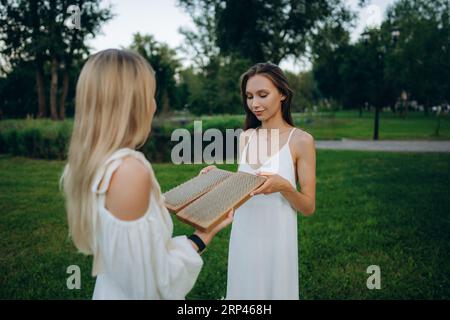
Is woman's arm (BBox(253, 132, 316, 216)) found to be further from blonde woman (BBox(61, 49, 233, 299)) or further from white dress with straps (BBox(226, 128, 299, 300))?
blonde woman (BBox(61, 49, 233, 299))

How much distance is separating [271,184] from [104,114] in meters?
1.05

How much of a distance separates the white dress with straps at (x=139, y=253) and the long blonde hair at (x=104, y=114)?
0.06m

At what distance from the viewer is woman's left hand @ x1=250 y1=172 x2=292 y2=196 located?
1953 millimetres

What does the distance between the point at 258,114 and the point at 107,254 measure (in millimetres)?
1488

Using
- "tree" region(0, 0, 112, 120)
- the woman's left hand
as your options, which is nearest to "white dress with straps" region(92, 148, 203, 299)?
the woman's left hand

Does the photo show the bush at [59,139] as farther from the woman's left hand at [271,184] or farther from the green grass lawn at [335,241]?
the woman's left hand at [271,184]

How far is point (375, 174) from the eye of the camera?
941 centimetres

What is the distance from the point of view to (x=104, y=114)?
4.65 ft

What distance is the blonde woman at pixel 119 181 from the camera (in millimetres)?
1381

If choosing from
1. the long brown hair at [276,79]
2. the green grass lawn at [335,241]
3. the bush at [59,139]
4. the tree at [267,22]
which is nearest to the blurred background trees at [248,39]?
the tree at [267,22]

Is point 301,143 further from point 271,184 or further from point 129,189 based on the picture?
point 129,189

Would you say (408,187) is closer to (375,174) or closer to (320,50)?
(375,174)

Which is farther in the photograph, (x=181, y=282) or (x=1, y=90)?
(x=1, y=90)
